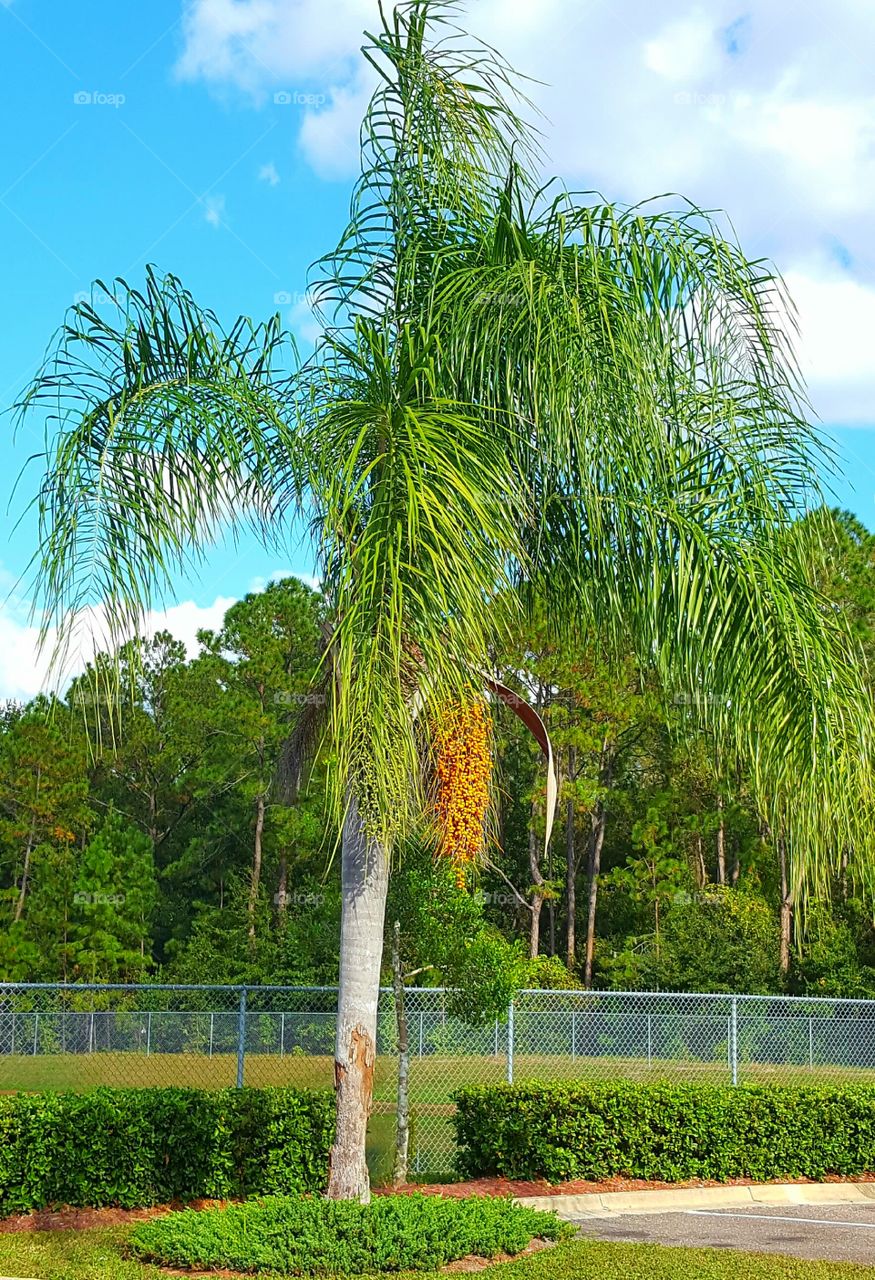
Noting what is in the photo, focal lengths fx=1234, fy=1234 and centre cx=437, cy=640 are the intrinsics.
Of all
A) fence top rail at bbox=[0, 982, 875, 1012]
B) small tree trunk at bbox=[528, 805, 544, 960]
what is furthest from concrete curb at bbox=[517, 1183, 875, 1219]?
small tree trunk at bbox=[528, 805, 544, 960]

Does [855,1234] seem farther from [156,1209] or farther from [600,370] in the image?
[600,370]

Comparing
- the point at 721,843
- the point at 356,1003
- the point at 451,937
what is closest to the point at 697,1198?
the point at 451,937

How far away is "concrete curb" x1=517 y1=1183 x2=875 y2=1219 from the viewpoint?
10141 millimetres

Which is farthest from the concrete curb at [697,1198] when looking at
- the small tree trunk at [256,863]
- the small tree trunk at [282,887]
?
the small tree trunk at [282,887]

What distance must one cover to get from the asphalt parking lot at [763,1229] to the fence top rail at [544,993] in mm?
2255

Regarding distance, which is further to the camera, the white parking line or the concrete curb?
the concrete curb

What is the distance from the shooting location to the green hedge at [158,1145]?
8.82 meters

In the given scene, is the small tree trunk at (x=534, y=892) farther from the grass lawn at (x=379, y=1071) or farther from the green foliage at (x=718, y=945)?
the grass lawn at (x=379, y=1071)

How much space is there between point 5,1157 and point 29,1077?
32.5ft

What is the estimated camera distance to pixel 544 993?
39.9 ft

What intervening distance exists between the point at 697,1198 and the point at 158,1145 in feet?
15.8

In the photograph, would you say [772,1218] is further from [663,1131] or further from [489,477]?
[489,477]

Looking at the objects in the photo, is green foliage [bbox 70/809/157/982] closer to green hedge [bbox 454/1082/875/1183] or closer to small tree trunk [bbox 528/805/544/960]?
small tree trunk [bbox 528/805/544/960]

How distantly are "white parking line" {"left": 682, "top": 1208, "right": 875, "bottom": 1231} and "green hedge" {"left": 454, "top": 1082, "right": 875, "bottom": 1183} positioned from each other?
63 cm
